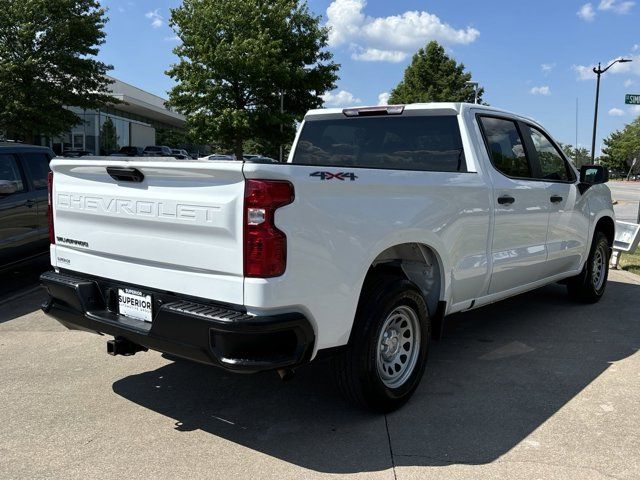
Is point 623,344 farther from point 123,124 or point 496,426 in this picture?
point 123,124

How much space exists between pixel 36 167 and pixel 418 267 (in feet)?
18.8

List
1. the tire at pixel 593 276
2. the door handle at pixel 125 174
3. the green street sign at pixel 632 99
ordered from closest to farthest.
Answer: the door handle at pixel 125 174 < the tire at pixel 593 276 < the green street sign at pixel 632 99

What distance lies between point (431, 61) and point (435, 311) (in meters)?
43.4

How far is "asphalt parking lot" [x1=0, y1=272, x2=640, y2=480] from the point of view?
3123 mm

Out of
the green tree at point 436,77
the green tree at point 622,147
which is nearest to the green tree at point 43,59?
the green tree at point 436,77

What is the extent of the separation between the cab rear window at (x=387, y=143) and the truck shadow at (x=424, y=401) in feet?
5.48

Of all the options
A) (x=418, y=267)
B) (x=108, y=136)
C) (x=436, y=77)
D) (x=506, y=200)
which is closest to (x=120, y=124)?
(x=108, y=136)

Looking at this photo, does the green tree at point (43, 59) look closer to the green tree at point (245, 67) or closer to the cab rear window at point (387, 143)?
the green tree at point (245, 67)

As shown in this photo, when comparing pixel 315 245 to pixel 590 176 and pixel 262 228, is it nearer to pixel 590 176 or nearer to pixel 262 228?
pixel 262 228

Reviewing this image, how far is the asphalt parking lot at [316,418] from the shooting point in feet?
10.2

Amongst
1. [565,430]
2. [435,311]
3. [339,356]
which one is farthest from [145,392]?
[565,430]

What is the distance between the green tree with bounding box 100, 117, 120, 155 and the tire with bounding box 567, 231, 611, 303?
140 ft

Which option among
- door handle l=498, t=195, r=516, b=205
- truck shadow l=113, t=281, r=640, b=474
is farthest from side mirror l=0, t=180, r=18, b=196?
door handle l=498, t=195, r=516, b=205

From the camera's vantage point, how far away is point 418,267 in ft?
13.8
